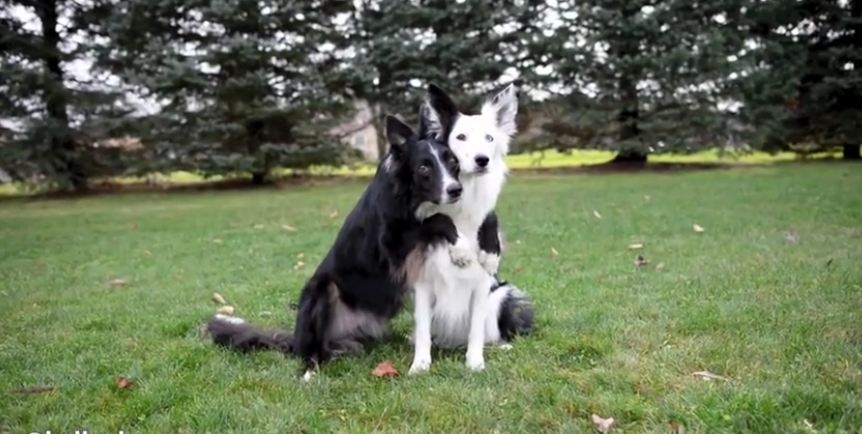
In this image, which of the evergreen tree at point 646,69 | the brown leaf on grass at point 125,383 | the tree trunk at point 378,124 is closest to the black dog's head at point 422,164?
the brown leaf on grass at point 125,383

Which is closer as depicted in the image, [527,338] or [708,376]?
[708,376]

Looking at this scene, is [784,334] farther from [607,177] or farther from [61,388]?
[607,177]

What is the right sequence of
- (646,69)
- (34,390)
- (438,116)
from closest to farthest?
(34,390) < (438,116) < (646,69)

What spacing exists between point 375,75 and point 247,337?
561 inches

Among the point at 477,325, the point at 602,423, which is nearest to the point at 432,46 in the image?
the point at 477,325

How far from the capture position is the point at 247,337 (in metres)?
4.09

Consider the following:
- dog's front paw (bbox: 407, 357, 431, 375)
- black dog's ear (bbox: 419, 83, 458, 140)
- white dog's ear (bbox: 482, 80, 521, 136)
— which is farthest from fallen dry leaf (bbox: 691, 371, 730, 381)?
black dog's ear (bbox: 419, 83, 458, 140)

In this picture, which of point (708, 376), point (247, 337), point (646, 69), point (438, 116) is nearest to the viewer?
point (708, 376)

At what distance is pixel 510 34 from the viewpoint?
19125 mm

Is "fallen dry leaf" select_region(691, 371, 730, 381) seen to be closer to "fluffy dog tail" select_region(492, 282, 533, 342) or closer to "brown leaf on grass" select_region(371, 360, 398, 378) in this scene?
"fluffy dog tail" select_region(492, 282, 533, 342)

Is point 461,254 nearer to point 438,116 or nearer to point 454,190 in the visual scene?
point 454,190

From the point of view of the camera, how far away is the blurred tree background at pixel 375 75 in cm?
1716

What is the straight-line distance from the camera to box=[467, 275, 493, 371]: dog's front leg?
12.3 ft

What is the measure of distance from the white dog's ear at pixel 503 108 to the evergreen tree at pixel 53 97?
16.0m
